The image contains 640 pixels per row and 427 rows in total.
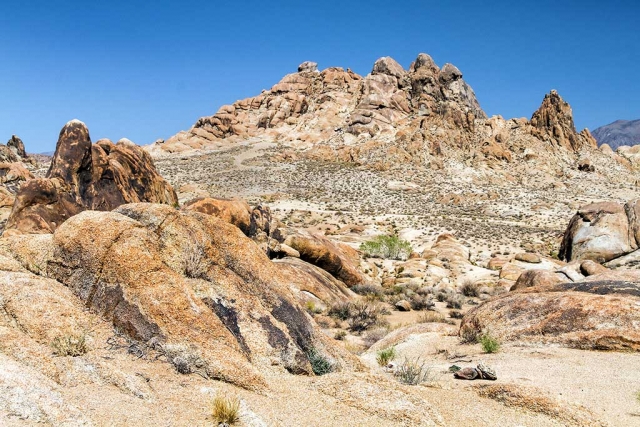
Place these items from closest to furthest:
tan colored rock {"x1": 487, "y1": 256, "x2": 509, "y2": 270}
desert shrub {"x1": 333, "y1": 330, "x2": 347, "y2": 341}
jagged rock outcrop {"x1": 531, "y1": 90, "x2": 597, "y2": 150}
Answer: desert shrub {"x1": 333, "y1": 330, "x2": 347, "y2": 341} → tan colored rock {"x1": 487, "y1": 256, "x2": 509, "y2": 270} → jagged rock outcrop {"x1": 531, "y1": 90, "x2": 597, "y2": 150}

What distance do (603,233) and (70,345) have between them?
32.7 m

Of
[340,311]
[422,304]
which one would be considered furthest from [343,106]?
[340,311]

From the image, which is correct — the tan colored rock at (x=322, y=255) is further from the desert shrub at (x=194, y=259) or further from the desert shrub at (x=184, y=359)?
the desert shrub at (x=184, y=359)

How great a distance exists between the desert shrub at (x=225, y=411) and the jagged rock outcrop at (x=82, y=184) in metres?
12.1

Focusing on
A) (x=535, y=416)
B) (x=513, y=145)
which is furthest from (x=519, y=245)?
(x=513, y=145)

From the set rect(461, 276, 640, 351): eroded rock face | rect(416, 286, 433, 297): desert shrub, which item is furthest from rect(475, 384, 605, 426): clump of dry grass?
rect(416, 286, 433, 297): desert shrub

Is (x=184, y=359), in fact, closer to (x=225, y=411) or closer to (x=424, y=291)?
(x=225, y=411)

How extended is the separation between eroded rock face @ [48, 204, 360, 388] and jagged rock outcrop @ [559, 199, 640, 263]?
27.6 metres

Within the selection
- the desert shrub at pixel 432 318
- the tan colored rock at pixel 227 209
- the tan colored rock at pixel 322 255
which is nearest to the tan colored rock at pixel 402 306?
the desert shrub at pixel 432 318

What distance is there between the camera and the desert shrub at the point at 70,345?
5.19m

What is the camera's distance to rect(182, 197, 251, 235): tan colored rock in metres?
18.2

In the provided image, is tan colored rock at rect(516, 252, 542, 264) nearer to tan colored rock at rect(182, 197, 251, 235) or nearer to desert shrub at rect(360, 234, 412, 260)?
desert shrub at rect(360, 234, 412, 260)

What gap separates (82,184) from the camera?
18500 millimetres

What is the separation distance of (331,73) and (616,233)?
92.2 metres
